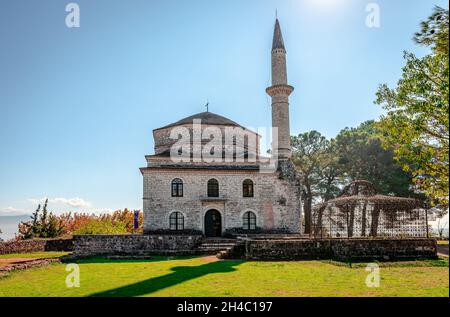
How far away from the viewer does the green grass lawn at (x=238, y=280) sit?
9156 mm

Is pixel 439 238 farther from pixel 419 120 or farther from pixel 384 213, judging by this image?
pixel 419 120

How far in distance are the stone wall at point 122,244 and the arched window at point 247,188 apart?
7.08m

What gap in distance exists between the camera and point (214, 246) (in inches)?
817

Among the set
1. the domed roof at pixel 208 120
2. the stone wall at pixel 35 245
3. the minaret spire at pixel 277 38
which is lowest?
the stone wall at pixel 35 245

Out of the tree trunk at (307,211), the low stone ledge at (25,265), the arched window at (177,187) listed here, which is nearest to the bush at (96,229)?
the arched window at (177,187)

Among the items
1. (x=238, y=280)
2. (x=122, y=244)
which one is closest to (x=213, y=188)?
(x=122, y=244)

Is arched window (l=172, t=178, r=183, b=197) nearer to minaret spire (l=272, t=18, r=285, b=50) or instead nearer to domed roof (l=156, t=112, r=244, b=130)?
domed roof (l=156, t=112, r=244, b=130)

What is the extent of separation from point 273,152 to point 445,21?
64.5 ft

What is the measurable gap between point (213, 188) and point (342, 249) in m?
11.5

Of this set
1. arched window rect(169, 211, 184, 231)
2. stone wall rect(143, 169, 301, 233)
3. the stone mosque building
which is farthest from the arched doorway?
arched window rect(169, 211, 184, 231)

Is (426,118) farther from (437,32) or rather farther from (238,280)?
(238,280)

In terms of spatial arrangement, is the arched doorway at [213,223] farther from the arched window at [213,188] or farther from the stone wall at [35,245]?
the stone wall at [35,245]

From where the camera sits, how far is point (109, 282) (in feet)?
36.6
